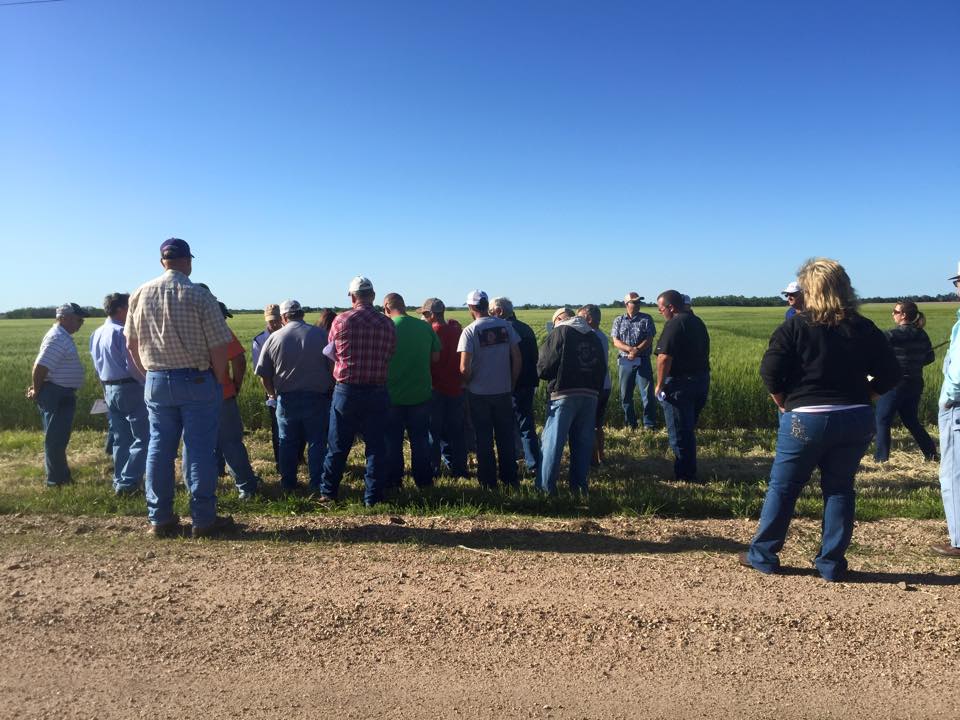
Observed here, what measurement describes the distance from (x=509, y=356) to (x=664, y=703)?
426 centimetres

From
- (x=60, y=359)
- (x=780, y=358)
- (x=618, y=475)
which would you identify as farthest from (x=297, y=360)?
(x=780, y=358)

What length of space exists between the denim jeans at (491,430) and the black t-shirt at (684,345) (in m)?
Answer: 1.69

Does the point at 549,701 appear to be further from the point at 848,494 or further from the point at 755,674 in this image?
the point at 848,494

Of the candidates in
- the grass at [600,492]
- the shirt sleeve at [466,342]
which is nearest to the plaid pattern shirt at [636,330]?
the grass at [600,492]

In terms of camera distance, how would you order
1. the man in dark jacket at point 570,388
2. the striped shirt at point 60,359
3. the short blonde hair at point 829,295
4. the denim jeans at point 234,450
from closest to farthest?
the short blonde hair at point 829,295, the man in dark jacket at point 570,388, the denim jeans at point 234,450, the striped shirt at point 60,359

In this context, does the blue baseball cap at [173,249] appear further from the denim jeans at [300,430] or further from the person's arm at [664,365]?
the person's arm at [664,365]

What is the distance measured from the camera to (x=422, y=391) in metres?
6.52

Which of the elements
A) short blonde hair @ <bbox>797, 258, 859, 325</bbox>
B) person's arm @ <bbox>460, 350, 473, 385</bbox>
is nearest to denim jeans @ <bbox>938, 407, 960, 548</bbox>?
short blonde hair @ <bbox>797, 258, 859, 325</bbox>

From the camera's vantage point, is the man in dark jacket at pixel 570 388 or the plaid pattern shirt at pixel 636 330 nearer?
the man in dark jacket at pixel 570 388

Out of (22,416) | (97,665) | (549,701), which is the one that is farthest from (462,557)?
(22,416)

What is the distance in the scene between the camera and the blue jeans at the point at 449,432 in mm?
7234

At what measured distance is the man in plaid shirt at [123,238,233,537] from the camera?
4836 mm

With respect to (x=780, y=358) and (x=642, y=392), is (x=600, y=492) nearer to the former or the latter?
(x=780, y=358)

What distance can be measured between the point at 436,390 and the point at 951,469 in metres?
4.41
